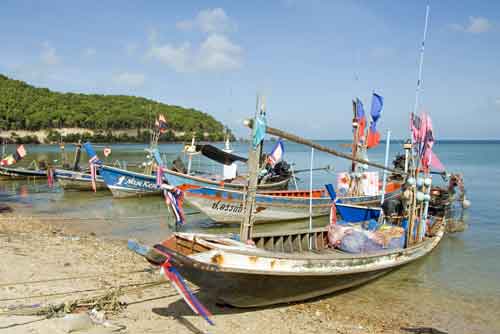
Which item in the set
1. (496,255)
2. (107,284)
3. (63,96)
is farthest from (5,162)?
(63,96)

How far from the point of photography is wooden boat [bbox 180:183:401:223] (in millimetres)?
15328

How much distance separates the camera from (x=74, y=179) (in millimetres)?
25766

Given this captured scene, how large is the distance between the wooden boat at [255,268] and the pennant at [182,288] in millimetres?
104

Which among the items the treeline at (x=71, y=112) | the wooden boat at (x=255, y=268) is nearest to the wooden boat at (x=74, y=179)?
the wooden boat at (x=255, y=268)

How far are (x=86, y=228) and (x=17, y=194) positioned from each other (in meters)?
12.4

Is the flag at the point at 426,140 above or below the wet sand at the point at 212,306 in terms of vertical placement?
above

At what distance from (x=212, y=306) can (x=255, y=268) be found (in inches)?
65.0

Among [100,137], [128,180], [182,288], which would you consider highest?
[100,137]

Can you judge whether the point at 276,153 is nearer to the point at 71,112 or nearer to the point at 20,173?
the point at 20,173

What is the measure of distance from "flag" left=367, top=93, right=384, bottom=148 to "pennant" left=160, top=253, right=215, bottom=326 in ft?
38.8

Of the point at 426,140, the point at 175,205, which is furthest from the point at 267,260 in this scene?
the point at 426,140

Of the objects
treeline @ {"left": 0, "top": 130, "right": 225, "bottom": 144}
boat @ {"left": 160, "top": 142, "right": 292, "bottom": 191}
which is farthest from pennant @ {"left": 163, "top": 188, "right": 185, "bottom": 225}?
treeline @ {"left": 0, "top": 130, "right": 225, "bottom": 144}

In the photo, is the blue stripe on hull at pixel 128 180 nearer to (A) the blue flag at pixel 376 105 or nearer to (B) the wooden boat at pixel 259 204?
(B) the wooden boat at pixel 259 204

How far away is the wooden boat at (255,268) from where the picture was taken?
20.4 feet
